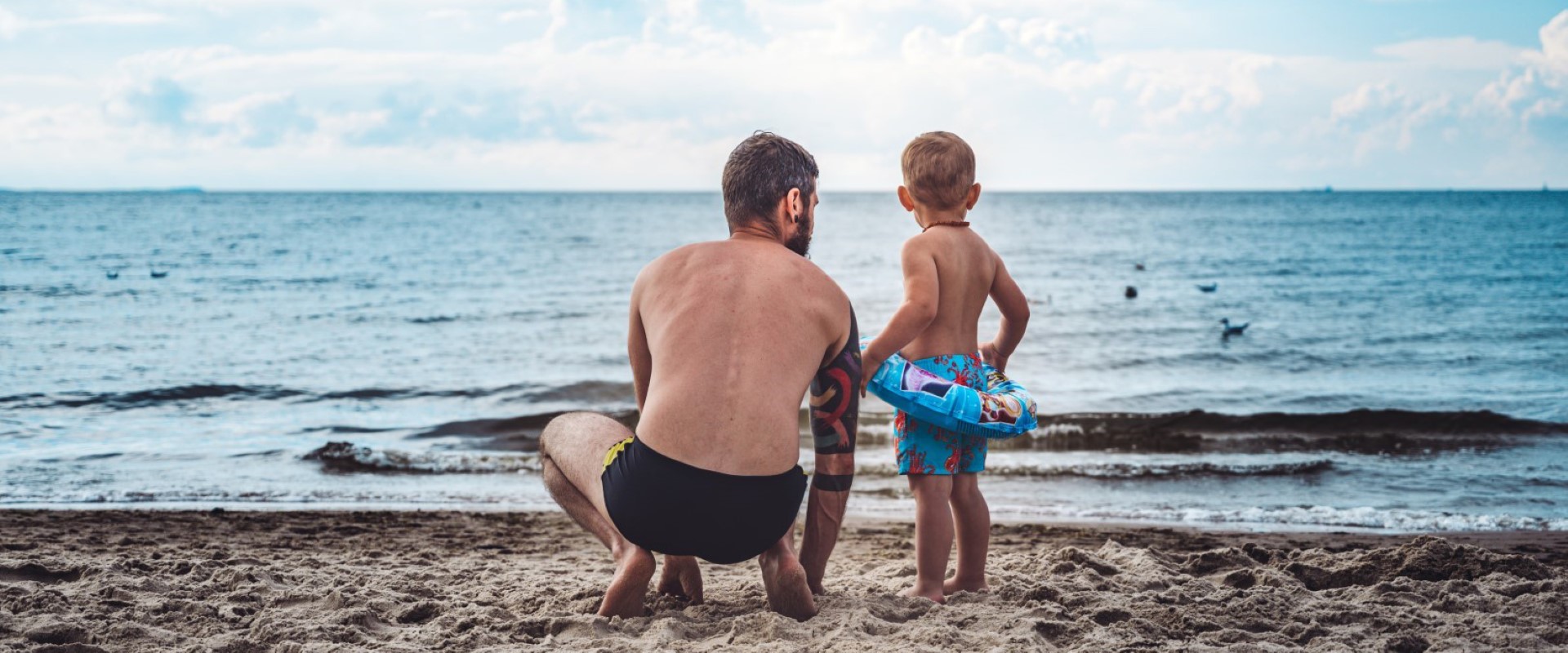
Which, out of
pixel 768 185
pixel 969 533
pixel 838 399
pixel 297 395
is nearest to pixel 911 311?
pixel 838 399

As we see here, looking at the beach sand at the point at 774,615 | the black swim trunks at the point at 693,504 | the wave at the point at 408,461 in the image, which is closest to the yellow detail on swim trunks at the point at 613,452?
the black swim trunks at the point at 693,504

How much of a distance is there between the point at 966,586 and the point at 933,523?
38 centimetres

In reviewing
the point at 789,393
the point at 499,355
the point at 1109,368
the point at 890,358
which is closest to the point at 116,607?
the point at 789,393

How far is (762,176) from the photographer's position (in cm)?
314

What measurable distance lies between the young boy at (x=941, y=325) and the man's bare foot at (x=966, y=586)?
10 cm

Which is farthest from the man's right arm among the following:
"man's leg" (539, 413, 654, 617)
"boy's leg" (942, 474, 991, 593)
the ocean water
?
the ocean water

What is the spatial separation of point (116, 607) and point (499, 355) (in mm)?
10632

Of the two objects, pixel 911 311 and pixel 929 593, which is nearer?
pixel 911 311

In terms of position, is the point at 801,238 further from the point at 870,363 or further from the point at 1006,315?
the point at 1006,315

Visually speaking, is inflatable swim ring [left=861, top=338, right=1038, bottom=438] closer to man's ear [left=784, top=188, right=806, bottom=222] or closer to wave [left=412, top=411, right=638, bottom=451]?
man's ear [left=784, top=188, right=806, bottom=222]

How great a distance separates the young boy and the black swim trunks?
23.6 inches

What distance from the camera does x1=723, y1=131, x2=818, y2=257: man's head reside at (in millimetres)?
3135

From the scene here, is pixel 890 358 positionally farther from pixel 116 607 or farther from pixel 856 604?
pixel 116 607

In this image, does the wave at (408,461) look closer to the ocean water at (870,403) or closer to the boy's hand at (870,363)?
the ocean water at (870,403)
